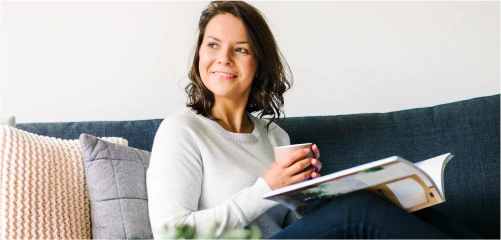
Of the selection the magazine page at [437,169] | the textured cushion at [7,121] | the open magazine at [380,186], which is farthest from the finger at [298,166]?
the textured cushion at [7,121]

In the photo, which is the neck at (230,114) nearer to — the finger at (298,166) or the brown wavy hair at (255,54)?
the brown wavy hair at (255,54)

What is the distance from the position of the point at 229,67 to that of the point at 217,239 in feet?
3.68

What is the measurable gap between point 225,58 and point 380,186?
0.65 meters

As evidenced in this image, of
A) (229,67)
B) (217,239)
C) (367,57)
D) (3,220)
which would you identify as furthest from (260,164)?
(217,239)

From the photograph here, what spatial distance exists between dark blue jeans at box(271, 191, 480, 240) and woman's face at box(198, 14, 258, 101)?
0.60m

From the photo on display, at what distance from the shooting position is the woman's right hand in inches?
56.1

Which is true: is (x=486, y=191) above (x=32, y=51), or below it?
below

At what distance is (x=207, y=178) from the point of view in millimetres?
1600

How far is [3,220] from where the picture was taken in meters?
1.30

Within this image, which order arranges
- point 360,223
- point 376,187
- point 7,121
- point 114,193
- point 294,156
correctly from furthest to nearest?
1. point 7,121
2. point 114,193
3. point 294,156
4. point 376,187
5. point 360,223

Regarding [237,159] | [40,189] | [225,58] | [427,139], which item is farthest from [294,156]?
[427,139]

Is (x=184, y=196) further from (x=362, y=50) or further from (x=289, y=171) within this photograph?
(x=362, y=50)

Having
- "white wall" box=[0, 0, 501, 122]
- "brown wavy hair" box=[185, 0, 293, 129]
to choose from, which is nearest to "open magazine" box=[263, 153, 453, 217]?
"brown wavy hair" box=[185, 0, 293, 129]

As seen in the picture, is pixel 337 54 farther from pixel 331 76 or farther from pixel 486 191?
pixel 486 191
